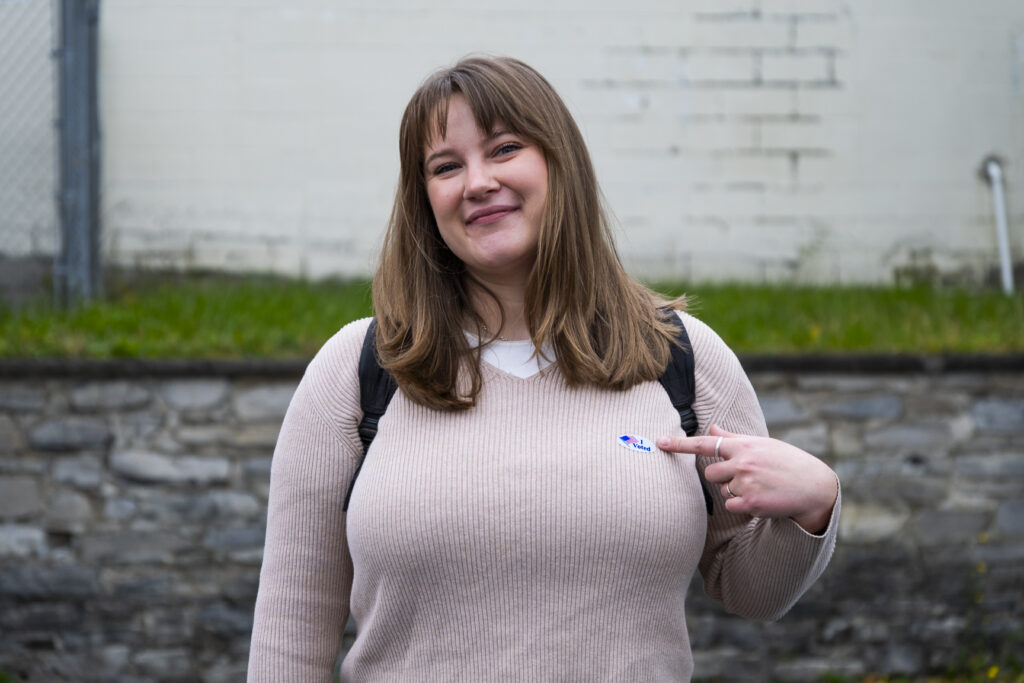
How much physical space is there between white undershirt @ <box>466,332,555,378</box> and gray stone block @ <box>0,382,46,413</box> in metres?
3.43

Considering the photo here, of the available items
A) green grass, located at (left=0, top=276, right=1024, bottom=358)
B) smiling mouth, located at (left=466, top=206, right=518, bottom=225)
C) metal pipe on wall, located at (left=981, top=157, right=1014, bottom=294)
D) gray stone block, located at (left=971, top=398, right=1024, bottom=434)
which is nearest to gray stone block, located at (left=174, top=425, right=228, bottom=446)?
green grass, located at (left=0, top=276, right=1024, bottom=358)

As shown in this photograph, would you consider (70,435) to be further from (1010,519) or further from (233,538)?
(1010,519)

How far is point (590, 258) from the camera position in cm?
186

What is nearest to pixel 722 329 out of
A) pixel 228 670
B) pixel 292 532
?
pixel 228 670

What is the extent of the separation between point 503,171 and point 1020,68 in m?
6.60

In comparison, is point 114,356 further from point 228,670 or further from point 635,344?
point 635,344

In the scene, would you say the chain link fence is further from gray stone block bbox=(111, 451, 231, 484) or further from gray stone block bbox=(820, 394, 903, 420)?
gray stone block bbox=(820, 394, 903, 420)

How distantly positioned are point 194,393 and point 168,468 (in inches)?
14.0

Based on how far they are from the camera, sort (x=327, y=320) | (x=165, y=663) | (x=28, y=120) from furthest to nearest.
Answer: (x=28, y=120), (x=327, y=320), (x=165, y=663)

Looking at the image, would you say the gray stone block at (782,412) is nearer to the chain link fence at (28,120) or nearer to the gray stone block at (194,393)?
the gray stone block at (194,393)

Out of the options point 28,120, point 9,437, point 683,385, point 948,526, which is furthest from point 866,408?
point 28,120

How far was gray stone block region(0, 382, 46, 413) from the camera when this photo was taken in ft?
15.0

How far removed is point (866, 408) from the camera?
473 cm

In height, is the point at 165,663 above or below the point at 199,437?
below
